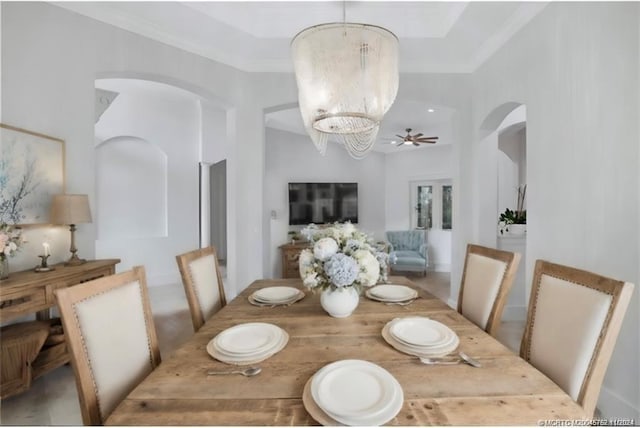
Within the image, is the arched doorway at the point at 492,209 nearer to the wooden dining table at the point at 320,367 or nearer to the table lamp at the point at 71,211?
the wooden dining table at the point at 320,367

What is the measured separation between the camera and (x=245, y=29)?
2.79 meters

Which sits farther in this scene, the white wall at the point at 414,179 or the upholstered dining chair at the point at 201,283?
the white wall at the point at 414,179

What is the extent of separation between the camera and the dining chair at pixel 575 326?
962 millimetres

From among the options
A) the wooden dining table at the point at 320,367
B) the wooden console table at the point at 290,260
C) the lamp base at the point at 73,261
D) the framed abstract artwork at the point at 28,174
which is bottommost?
the wooden console table at the point at 290,260

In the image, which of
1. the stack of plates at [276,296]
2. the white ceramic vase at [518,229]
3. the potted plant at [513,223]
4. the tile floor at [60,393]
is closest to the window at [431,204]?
the potted plant at [513,223]

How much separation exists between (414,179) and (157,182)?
4999mm

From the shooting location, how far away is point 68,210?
7.14 feet

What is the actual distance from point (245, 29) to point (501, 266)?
286cm

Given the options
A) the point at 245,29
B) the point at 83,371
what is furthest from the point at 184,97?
the point at 83,371

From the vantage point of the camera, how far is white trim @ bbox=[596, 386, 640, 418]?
65.9 inches

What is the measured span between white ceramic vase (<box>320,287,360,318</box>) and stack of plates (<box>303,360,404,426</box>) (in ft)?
1.50

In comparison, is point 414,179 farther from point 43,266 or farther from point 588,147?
point 43,266

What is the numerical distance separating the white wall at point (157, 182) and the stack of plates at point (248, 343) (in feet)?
13.5

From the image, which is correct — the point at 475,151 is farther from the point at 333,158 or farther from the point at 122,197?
the point at 122,197
